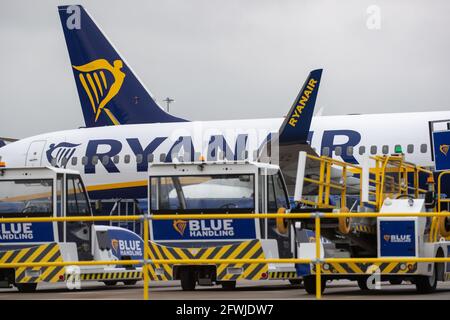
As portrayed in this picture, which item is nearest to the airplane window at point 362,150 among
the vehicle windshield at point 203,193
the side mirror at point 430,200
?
the vehicle windshield at point 203,193

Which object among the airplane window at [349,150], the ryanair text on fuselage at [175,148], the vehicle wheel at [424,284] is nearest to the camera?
the vehicle wheel at [424,284]

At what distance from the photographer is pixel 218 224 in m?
18.9

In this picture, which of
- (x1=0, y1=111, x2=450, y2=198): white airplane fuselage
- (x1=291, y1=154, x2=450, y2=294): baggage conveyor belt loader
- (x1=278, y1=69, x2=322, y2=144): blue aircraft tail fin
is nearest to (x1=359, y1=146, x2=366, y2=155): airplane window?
(x1=0, y1=111, x2=450, y2=198): white airplane fuselage

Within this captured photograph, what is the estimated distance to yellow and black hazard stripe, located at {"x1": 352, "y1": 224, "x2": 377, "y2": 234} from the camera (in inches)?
642

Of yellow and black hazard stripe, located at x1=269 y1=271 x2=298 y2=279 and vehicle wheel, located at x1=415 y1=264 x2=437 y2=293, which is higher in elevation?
vehicle wheel, located at x1=415 y1=264 x2=437 y2=293

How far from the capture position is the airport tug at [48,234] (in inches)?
765

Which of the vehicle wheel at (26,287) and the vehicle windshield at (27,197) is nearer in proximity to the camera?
the vehicle wheel at (26,287)

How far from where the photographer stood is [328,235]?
16688 millimetres

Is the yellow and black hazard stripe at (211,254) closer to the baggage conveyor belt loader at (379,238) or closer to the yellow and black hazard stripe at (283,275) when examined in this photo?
the yellow and black hazard stripe at (283,275)

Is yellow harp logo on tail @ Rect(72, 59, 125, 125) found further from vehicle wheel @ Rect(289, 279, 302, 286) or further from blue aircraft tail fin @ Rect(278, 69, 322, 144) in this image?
vehicle wheel @ Rect(289, 279, 302, 286)

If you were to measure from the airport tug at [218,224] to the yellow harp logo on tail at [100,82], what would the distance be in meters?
21.2

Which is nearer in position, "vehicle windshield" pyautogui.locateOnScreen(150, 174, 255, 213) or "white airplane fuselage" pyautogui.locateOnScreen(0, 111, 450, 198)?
"vehicle windshield" pyautogui.locateOnScreen(150, 174, 255, 213)
